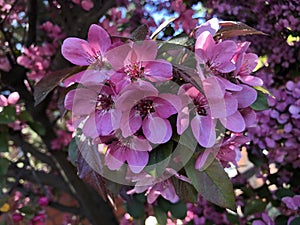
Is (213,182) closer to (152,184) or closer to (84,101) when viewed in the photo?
(152,184)

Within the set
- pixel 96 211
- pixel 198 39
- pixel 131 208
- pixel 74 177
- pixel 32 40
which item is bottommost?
pixel 96 211

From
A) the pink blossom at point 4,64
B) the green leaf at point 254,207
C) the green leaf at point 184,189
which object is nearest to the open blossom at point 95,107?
the green leaf at point 184,189

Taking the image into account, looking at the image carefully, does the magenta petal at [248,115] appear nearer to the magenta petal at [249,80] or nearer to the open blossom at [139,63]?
the magenta petal at [249,80]

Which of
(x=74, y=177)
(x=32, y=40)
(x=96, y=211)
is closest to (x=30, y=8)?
(x=32, y=40)

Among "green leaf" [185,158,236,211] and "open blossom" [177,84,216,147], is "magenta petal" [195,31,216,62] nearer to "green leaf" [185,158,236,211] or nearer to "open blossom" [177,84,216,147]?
"open blossom" [177,84,216,147]

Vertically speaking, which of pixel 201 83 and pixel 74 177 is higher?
pixel 201 83

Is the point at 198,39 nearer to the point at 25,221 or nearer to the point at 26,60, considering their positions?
the point at 25,221

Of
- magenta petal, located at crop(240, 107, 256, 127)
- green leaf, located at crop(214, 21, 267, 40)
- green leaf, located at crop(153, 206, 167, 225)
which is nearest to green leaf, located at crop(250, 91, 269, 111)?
magenta petal, located at crop(240, 107, 256, 127)
